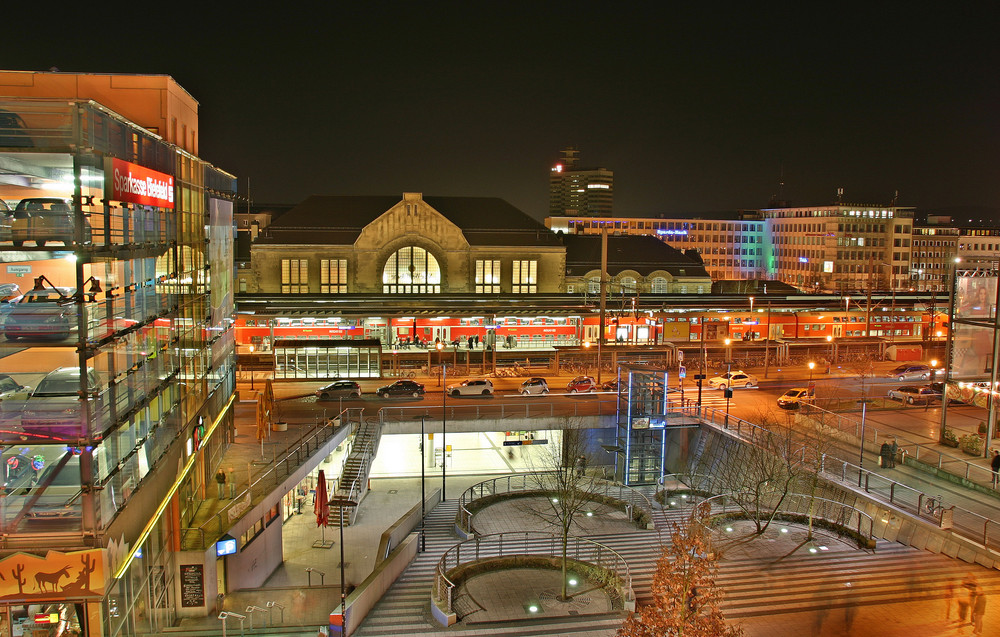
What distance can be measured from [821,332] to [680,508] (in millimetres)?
40380

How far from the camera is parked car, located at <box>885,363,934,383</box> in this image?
157 feet

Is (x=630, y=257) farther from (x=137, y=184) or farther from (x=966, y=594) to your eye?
(x=137, y=184)

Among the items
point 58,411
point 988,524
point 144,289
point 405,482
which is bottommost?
point 405,482

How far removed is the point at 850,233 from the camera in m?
122

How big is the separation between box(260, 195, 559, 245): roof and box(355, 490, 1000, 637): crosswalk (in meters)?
47.6

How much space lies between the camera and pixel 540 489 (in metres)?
30.4

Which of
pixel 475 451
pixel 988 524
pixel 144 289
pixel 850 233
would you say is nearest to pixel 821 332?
pixel 475 451

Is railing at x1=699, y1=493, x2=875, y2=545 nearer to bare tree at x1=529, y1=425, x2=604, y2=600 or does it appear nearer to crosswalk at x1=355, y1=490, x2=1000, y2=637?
crosswalk at x1=355, y1=490, x2=1000, y2=637

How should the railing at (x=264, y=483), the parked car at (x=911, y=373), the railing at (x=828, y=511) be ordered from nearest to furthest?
1. the railing at (x=264, y=483)
2. the railing at (x=828, y=511)
3. the parked car at (x=911, y=373)

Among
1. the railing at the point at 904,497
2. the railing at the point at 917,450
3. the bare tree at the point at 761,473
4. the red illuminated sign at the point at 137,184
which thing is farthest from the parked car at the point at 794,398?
the red illuminated sign at the point at 137,184

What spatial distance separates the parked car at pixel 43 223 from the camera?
12.7 metres

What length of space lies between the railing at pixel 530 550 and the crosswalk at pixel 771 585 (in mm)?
553

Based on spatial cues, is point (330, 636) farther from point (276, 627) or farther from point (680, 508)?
point (680, 508)

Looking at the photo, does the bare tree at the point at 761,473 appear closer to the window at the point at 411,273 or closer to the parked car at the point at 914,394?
the parked car at the point at 914,394
